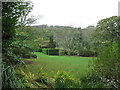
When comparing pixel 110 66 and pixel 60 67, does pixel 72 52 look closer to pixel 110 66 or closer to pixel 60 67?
pixel 60 67

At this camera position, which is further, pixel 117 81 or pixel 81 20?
pixel 81 20

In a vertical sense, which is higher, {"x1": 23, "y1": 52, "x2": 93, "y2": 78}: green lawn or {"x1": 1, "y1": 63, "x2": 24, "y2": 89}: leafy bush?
{"x1": 1, "y1": 63, "x2": 24, "y2": 89}: leafy bush

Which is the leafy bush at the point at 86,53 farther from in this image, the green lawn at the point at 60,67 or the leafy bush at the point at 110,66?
the leafy bush at the point at 110,66

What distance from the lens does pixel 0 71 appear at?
2336mm

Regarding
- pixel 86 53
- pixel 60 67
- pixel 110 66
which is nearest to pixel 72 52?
pixel 86 53

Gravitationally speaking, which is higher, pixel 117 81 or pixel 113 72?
pixel 113 72

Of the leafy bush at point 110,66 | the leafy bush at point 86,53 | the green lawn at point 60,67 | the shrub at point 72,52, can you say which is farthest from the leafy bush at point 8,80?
the shrub at point 72,52

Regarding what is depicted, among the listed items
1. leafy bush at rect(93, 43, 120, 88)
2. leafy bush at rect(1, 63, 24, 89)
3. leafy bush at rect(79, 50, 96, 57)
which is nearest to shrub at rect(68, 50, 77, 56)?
leafy bush at rect(79, 50, 96, 57)

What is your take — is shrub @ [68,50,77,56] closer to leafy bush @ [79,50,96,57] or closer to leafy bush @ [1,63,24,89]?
leafy bush @ [79,50,96,57]

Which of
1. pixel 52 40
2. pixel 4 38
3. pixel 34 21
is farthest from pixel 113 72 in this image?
pixel 52 40

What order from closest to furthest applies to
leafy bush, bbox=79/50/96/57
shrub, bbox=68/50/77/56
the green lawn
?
the green lawn < leafy bush, bbox=79/50/96/57 < shrub, bbox=68/50/77/56

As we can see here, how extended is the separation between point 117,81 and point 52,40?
16628mm

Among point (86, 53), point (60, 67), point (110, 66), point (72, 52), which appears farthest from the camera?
point (72, 52)

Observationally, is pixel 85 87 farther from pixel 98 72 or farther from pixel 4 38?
pixel 4 38
